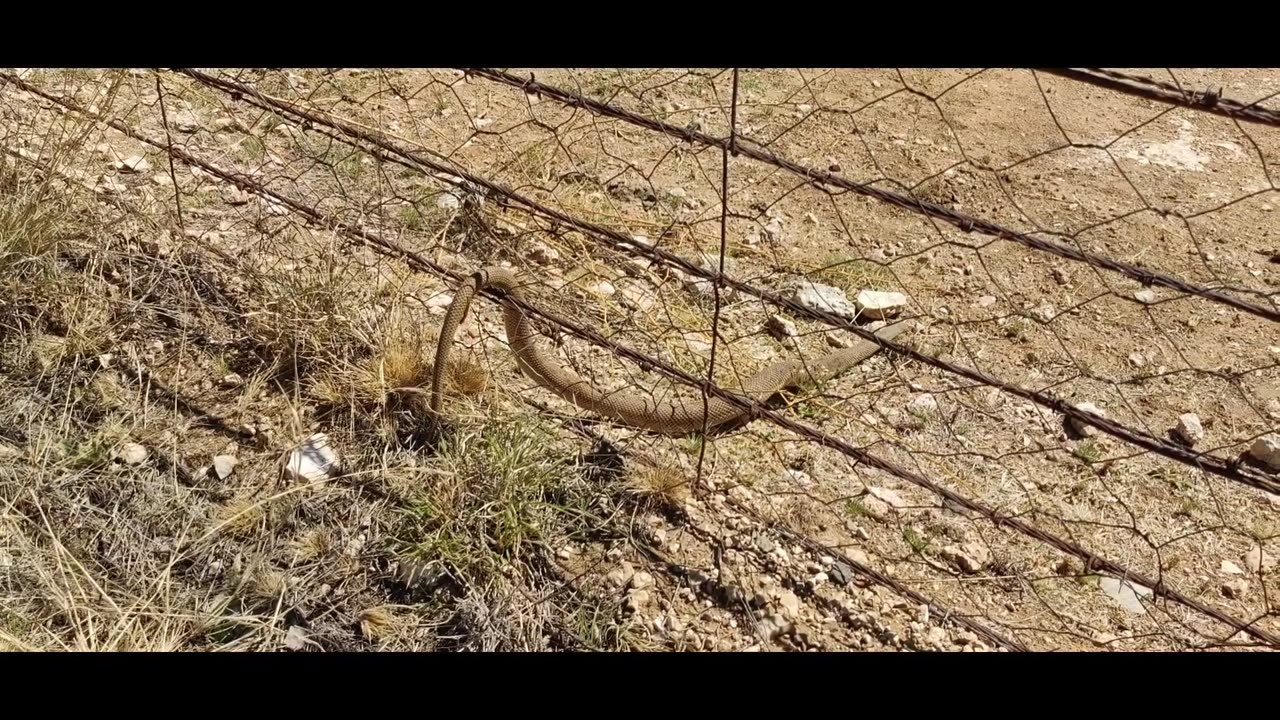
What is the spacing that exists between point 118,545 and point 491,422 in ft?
3.35

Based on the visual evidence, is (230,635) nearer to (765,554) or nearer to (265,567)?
(265,567)

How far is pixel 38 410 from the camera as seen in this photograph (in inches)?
117

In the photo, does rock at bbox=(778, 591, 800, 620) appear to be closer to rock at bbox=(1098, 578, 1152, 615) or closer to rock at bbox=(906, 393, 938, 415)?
rock at bbox=(1098, 578, 1152, 615)

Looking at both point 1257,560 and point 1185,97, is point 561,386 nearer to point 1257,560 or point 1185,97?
point 1185,97

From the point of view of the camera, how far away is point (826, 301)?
3814 millimetres

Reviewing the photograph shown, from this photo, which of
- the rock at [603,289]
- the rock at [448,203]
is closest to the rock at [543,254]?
the rock at [603,289]

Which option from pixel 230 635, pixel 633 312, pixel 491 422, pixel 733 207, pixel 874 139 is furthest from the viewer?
pixel 874 139

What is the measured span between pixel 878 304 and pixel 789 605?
1.54 m

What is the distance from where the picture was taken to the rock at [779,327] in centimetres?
375

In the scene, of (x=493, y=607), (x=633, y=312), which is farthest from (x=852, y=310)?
(x=493, y=607)

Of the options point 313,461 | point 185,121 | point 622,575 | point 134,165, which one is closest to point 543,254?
point 313,461

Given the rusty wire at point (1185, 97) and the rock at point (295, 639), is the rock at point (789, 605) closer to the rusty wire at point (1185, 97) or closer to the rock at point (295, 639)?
the rock at point (295, 639)

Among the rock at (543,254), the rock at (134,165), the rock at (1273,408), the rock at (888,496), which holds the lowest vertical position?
the rock at (888,496)

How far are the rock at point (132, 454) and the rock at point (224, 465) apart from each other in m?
0.20
